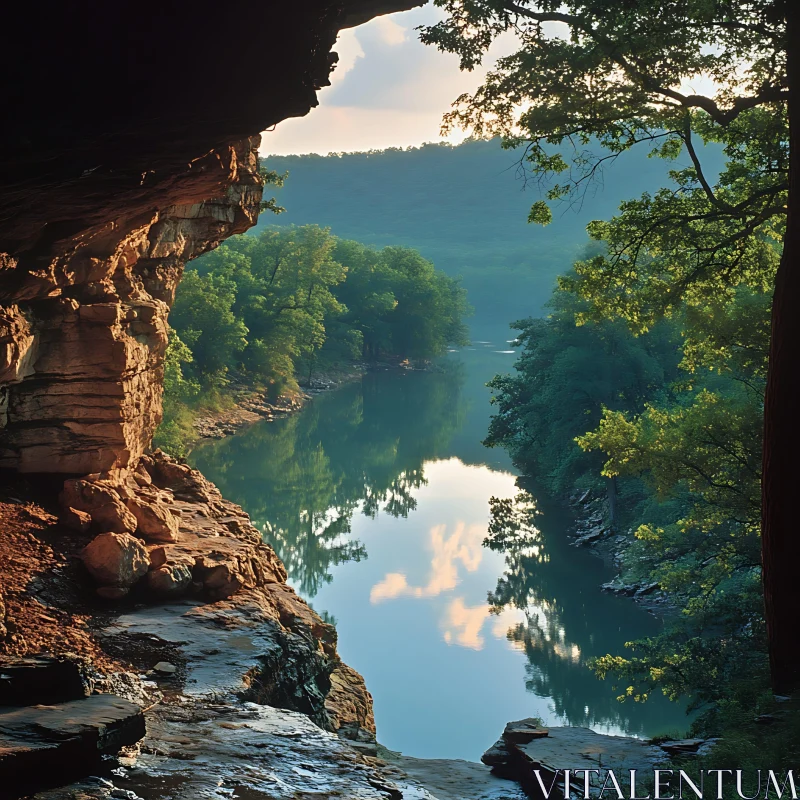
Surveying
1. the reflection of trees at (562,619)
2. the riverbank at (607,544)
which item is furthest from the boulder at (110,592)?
the riverbank at (607,544)

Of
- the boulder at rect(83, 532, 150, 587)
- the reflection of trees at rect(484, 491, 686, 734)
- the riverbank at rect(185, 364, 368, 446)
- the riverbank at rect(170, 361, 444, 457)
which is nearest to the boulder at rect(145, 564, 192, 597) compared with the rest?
the boulder at rect(83, 532, 150, 587)

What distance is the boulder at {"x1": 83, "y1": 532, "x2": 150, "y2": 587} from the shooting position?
987cm

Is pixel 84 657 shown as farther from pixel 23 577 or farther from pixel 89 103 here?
pixel 89 103

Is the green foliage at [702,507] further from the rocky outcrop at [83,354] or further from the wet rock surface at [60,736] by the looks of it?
the rocky outcrop at [83,354]

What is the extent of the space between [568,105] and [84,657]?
8.97 meters

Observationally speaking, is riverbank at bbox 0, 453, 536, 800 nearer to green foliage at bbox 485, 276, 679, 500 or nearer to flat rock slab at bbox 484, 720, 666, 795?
flat rock slab at bbox 484, 720, 666, 795

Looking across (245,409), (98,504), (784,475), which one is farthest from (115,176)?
(245,409)

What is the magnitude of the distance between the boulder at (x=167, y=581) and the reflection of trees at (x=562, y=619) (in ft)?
29.7

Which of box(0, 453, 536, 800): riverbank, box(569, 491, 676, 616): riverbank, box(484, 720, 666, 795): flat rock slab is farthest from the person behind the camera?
box(569, 491, 676, 616): riverbank

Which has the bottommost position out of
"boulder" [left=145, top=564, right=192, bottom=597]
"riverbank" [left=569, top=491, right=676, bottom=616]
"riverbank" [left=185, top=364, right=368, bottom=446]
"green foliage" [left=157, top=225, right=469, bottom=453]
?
"boulder" [left=145, top=564, right=192, bottom=597]

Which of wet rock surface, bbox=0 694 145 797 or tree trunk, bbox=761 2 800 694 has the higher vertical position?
tree trunk, bbox=761 2 800 694

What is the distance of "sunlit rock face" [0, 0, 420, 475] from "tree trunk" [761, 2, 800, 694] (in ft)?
15.6

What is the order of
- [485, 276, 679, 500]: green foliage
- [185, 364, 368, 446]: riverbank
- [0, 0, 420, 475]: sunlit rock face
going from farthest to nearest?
[185, 364, 368, 446]: riverbank
[485, 276, 679, 500]: green foliage
[0, 0, 420, 475]: sunlit rock face

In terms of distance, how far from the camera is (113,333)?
11.9 metres
